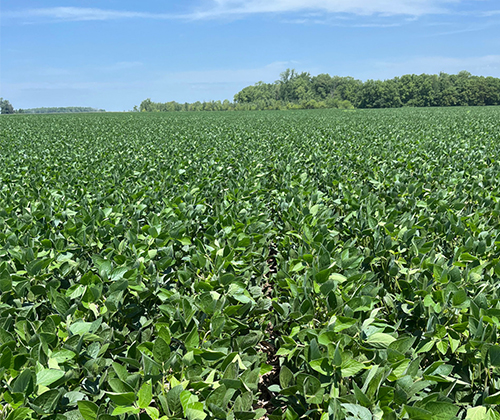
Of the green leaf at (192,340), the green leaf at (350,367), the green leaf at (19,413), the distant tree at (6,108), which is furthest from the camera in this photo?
the distant tree at (6,108)

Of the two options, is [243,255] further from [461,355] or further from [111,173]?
[111,173]

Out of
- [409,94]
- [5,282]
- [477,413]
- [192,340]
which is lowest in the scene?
[477,413]

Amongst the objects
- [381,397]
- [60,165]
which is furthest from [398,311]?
[60,165]

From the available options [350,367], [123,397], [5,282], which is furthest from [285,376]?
[5,282]

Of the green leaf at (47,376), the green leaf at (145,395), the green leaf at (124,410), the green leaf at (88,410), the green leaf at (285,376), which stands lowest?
the green leaf at (285,376)

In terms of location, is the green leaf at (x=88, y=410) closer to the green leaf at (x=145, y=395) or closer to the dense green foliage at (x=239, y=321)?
the dense green foliage at (x=239, y=321)

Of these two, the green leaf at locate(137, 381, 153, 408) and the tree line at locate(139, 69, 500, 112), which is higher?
the tree line at locate(139, 69, 500, 112)

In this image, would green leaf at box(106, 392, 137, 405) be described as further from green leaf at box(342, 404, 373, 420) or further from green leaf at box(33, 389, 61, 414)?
green leaf at box(342, 404, 373, 420)

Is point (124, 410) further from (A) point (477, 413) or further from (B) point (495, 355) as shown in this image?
(B) point (495, 355)

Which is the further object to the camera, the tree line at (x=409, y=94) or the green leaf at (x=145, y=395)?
the tree line at (x=409, y=94)

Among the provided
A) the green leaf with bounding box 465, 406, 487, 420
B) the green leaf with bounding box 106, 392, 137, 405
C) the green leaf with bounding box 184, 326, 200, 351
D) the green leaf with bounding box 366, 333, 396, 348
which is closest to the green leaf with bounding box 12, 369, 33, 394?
the green leaf with bounding box 106, 392, 137, 405

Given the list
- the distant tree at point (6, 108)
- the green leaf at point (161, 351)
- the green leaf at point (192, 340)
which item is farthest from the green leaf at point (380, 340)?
the distant tree at point (6, 108)

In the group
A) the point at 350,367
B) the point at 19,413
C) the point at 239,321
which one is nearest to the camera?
the point at 19,413

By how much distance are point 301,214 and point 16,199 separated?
13.3 ft
